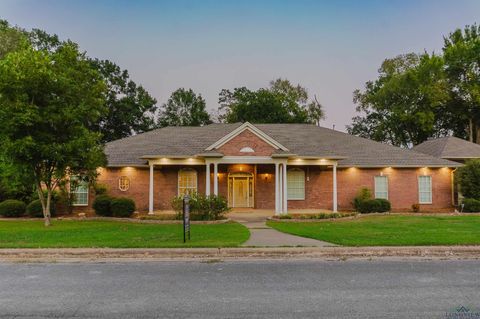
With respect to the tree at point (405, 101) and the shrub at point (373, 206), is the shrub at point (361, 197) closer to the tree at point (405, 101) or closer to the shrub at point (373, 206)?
the shrub at point (373, 206)

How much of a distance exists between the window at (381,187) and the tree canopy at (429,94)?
23.3 meters

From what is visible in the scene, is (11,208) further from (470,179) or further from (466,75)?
(466,75)

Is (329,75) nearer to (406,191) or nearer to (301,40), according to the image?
(301,40)

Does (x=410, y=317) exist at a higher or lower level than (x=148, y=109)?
lower

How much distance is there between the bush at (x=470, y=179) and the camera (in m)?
22.1

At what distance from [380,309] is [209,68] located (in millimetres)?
45460

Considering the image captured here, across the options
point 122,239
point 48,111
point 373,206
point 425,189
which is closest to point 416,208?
point 425,189

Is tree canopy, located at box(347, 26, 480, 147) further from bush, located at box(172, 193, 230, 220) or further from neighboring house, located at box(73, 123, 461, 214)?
bush, located at box(172, 193, 230, 220)

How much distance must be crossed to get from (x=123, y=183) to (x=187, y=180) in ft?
13.0

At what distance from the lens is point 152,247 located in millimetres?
10016

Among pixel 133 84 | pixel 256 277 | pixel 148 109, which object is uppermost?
pixel 133 84

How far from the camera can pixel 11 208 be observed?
65.7 ft

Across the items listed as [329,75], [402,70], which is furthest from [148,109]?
[402,70]

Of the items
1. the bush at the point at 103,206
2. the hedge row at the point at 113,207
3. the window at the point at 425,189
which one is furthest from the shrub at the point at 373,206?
the bush at the point at 103,206
